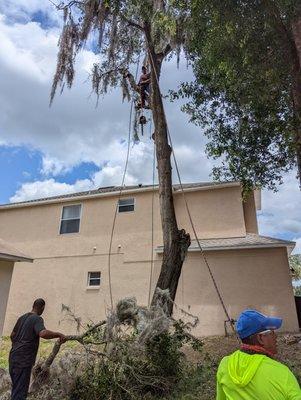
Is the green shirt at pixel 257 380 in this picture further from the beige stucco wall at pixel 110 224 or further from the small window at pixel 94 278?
the small window at pixel 94 278

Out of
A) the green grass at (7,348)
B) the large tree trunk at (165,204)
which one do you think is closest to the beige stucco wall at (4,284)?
the green grass at (7,348)

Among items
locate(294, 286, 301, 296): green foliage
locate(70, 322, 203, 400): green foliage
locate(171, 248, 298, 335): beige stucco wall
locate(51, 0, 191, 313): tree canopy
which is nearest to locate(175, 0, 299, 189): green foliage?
locate(51, 0, 191, 313): tree canopy

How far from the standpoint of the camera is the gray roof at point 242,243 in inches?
495

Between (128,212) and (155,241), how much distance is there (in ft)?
6.13

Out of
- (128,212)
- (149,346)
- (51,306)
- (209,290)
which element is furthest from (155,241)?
(149,346)

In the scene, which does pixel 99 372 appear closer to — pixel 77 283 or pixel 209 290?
pixel 209 290

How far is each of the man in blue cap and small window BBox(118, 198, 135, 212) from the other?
13578 mm

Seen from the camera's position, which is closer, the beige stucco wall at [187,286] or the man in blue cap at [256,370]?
the man in blue cap at [256,370]

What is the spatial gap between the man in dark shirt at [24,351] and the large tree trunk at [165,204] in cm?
275

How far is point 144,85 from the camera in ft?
35.3

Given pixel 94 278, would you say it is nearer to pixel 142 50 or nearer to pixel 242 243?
pixel 242 243

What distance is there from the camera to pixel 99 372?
20.1 feet

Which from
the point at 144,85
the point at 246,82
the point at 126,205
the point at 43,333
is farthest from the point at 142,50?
the point at 43,333

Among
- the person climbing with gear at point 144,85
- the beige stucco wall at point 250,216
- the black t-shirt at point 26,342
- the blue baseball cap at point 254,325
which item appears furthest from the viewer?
the beige stucco wall at point 250,216
